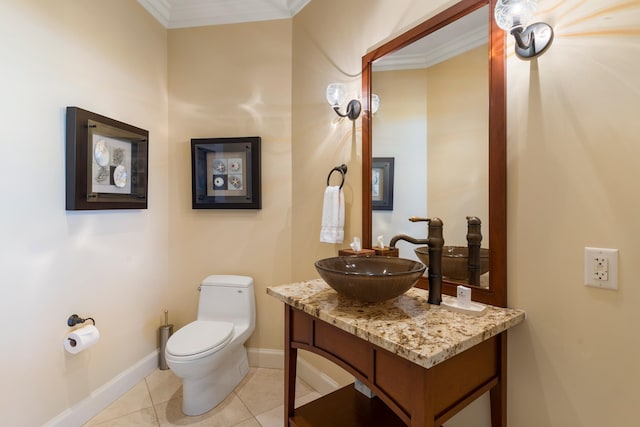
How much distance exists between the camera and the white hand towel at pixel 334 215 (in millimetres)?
1871

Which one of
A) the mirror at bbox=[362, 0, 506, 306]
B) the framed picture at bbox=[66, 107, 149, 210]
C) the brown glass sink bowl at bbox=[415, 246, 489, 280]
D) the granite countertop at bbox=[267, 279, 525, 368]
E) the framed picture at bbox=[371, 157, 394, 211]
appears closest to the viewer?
the granite countertop at bbox=[267, 279, 525, 368]

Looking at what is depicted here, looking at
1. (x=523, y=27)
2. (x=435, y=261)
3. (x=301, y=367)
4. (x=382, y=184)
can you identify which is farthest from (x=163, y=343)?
(x=523, y=27)

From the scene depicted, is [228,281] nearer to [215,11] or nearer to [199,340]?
[199,340]

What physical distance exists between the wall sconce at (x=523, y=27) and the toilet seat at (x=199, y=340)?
207 cm

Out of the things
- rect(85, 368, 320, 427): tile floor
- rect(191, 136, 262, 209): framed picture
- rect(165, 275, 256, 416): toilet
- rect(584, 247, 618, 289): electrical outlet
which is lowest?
rect(85, 368, 320, 427): tile floor

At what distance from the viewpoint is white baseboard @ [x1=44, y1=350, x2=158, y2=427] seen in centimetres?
171

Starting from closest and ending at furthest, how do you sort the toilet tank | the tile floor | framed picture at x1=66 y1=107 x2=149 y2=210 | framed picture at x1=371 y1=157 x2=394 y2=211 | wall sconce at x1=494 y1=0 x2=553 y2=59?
wall sconce at x1=494 y1=0 x2=553 y2=59 → framed picture at x1=371 y1=157 x2=394 y2=211 → framed picture at x1=66 y1=107 x2=149 y2=210 → the tile floor → the toilet tank

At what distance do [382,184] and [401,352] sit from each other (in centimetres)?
99

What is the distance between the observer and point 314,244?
2168 millimetres

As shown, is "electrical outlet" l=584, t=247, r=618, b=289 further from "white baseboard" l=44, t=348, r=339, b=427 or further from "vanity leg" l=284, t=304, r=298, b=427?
"white baseboard" l=44, t=348, r=339, b=427

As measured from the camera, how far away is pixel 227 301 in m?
2.31

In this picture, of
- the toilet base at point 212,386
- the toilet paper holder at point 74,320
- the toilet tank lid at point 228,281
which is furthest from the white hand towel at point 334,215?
the toilet paper holder at point 74,320

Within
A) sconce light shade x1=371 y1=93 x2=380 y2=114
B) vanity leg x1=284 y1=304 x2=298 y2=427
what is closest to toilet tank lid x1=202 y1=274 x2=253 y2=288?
vanity leg x1=284 y1=304 x2=298 y2=427

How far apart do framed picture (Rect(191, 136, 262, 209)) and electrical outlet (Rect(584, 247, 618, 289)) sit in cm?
196
